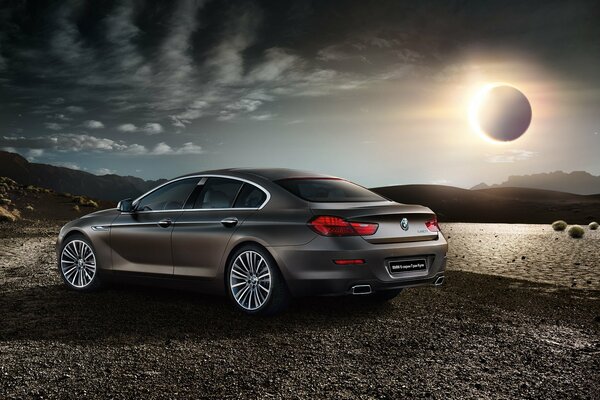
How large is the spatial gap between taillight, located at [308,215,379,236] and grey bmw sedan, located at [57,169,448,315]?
10 mm

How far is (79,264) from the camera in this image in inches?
343

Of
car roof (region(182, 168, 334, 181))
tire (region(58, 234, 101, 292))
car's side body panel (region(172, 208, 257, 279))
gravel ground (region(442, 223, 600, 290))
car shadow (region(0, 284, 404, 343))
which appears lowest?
gravel ground (region(442, 223, 600, 290))

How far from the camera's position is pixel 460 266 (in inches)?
490

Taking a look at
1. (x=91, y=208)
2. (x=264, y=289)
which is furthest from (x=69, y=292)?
(x=91, y=208)

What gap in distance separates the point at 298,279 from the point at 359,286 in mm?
638

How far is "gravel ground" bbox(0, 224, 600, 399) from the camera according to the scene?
4270 mm

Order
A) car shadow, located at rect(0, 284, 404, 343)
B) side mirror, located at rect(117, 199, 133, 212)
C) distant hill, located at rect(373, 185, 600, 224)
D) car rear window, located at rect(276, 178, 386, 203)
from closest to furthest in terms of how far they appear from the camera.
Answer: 1. car shadow, located at rect(0, 284, 404, 343)
2. car rear window, located at rect(276, 178, 386, 203)
3. side mirror, located at rect(117, 199, 133, 212)
4. distant hill, located at rect(373, 185, 600, 224)

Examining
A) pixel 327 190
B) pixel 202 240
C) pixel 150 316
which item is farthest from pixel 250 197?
pixel 150 316

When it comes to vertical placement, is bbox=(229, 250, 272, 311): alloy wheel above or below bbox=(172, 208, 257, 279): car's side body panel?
below

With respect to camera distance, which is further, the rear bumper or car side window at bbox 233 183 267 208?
car side window at bbox 233 183 267 208

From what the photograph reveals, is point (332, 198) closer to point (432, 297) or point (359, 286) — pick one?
point (359, 286)

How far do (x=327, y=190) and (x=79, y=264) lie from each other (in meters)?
4.06

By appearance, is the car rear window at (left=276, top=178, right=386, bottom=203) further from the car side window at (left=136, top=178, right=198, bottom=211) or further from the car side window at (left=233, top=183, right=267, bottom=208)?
the car side window at (left=136, top=178, right=198, bottom=211)

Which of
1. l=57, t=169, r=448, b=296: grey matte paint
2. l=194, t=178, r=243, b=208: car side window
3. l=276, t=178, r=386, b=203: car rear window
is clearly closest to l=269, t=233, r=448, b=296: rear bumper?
l=57, t=169, r=448, b=296: grey matte paint
